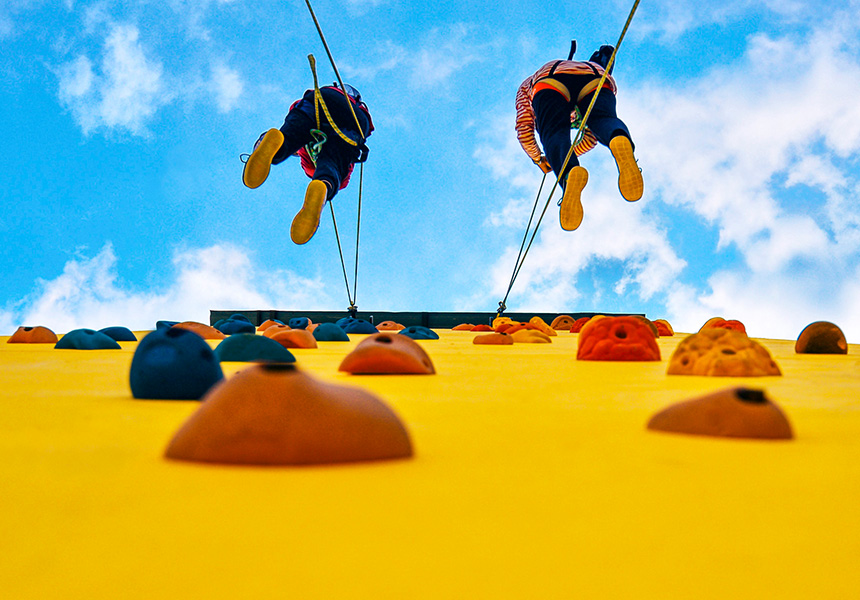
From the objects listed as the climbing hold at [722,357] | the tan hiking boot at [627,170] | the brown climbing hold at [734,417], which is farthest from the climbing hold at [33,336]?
the tan hiking boot at [627,170]

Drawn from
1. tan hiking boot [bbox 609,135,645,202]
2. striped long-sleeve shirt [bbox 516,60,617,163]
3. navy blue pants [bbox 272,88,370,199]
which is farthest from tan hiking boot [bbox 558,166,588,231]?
navy blue pants [bbox 272,88,370,199]

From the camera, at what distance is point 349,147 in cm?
586

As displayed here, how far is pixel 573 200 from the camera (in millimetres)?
4832

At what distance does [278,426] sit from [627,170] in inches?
170

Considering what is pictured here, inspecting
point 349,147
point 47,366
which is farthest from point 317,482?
point 349,147

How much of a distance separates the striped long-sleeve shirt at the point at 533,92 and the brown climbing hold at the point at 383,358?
4429mm

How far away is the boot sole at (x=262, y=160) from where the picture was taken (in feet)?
15.2

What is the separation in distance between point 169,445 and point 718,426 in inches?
23.5

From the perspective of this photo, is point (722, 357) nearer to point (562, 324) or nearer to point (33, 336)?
point (33, 336)

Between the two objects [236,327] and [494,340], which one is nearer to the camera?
[494,340]

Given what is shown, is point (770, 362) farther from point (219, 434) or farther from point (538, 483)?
point (219, 434)

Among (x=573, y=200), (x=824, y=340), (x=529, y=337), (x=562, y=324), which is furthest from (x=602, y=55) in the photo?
(x=824, y=340)

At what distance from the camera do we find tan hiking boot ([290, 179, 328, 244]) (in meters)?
4.86

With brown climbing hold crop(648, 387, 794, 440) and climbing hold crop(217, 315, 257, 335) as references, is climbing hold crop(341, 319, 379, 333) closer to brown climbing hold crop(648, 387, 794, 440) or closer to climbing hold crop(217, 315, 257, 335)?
climbing hold crop(217, 315, 257, 335)
